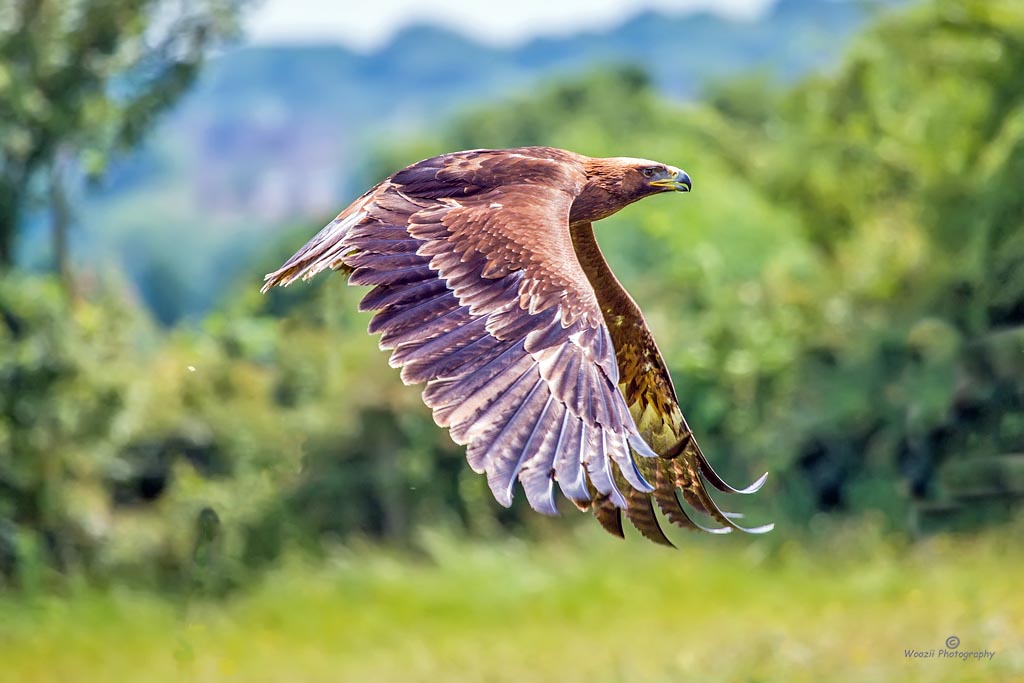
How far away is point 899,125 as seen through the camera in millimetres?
11938

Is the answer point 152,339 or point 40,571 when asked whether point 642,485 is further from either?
point 152,339

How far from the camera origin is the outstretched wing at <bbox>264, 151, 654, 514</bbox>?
3961 mm

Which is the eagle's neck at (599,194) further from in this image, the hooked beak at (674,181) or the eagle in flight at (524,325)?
the hooked beak at (674,181)

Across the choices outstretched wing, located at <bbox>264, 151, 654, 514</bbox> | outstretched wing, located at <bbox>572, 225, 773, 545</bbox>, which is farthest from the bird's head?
outstretched wing, located at <bbox>264, 151, 654, 514</bbox>

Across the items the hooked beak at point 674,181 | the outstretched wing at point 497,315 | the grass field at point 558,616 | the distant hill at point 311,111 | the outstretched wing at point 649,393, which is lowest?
the distant hill at point 311,111

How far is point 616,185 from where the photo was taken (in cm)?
550

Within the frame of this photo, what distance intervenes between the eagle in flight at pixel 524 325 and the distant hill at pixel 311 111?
7517mm

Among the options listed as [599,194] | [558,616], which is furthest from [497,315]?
[558,616]

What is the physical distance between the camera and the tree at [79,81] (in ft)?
39.5

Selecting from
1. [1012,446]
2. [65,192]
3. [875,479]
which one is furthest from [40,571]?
[1012,446]

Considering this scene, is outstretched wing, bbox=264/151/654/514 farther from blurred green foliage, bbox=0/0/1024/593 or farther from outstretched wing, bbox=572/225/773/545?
blurred green foliage, bbox=0/0/1024/593

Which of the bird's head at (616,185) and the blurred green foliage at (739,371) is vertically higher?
the bird's head at (616,185)

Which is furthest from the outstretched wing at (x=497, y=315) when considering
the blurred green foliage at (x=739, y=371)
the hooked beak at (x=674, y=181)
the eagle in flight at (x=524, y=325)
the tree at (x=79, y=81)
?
the tree at (x=79, y=81)

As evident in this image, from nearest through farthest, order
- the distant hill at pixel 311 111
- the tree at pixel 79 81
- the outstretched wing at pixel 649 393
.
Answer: the outstretched wing at pixel 649 393 < the tree at pixel 79 81 < the distant hill at pixel 311 111
